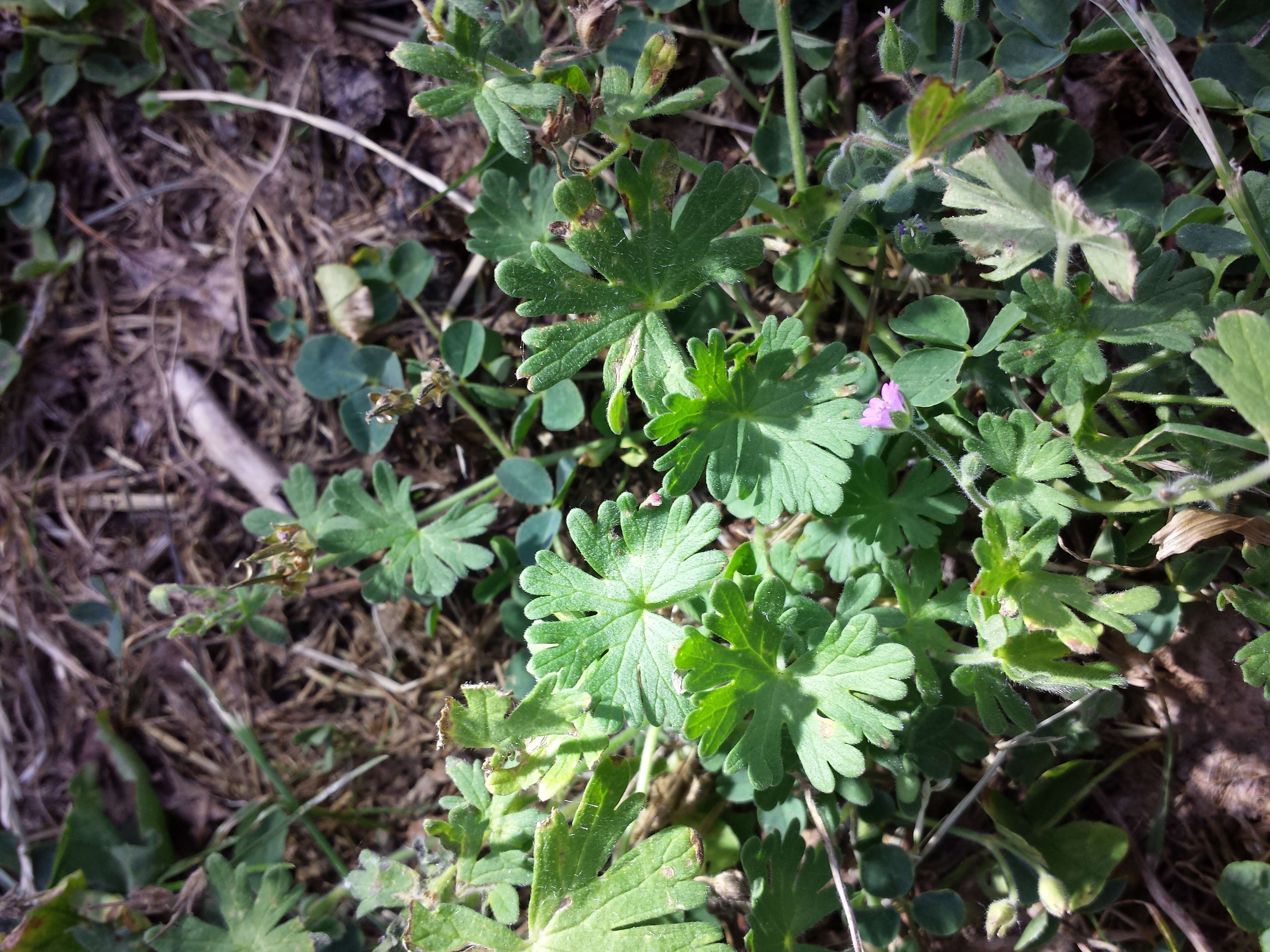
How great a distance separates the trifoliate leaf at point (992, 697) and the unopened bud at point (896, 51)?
1306mm

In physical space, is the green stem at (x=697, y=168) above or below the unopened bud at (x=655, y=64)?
below

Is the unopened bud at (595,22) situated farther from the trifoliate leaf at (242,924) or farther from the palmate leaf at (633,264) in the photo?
the trifoliate leaf at (242,924)

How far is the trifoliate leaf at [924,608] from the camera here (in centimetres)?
193

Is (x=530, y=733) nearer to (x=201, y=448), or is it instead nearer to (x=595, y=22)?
(x=595, y=22)

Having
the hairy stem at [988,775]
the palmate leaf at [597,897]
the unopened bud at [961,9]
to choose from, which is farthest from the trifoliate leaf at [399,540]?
the unopened bud at [961,9]

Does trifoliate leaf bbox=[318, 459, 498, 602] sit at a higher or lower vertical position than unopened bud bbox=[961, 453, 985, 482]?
lower

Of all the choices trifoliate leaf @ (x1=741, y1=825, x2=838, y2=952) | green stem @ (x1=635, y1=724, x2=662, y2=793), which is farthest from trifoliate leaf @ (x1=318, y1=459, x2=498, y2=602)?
trifoliate leaf @ (x1=741, y1=825, x2=838, y2=952)

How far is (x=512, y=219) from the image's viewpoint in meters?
2.33

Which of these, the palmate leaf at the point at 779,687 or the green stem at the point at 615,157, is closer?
the palmate leaf at the point at 779,687

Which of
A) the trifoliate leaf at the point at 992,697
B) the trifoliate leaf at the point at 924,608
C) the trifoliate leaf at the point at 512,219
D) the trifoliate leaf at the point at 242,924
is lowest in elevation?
the trifoliate leaf at the point at 242,924

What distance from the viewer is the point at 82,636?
326cm

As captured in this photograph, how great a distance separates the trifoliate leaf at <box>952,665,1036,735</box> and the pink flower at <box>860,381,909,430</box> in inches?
22.0

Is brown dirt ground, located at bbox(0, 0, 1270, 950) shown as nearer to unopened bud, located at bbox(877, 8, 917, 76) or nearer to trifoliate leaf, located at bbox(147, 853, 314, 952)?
trifoliate leaf, located at bbox(147, 853, 314, 952)

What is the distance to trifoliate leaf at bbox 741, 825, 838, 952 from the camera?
205cm
